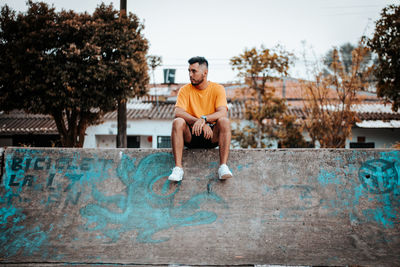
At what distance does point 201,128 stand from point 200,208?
948 mm

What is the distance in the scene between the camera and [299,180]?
3.36m

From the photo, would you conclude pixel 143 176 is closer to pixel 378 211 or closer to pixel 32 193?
pixel 32 193

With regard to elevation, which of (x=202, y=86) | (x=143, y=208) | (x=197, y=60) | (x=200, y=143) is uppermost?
(x=197, y=60)

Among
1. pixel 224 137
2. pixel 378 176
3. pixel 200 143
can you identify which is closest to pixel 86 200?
pixel 200 143

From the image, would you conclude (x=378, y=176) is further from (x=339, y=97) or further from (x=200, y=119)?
(x=339, y=97)

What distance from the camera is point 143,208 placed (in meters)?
3.24

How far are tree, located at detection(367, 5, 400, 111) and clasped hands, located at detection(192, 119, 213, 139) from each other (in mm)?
6574

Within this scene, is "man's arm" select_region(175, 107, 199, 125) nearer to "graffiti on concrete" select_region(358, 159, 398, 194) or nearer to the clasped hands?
the clasped hands

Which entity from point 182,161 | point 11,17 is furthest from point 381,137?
point 11,17

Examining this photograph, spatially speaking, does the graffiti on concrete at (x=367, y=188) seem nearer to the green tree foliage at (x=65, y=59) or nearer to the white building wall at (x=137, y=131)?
the green tree foliage at (x=65, y=59)

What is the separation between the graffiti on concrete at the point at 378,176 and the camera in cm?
330

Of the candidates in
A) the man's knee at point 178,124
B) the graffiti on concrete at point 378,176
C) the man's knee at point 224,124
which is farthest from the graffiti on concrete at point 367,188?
the man's knee at point 178,124

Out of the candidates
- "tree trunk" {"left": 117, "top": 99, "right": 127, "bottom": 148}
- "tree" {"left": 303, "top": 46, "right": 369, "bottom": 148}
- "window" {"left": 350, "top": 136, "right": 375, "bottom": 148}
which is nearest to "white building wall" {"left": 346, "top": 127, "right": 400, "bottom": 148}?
"window" {"left": 350, "top": 136, "right": 375, "bottom": 148}

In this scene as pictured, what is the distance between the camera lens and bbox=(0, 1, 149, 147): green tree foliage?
782 centimetres
